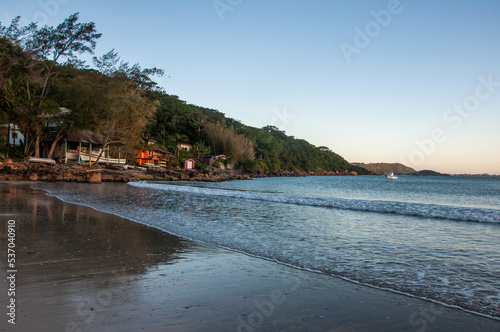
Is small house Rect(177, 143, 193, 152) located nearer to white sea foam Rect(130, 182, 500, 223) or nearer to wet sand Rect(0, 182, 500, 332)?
white sea foam Rect(130, 182, 500, 223)

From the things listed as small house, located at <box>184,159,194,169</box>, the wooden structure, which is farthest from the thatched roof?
small house, located at <box>184,159,194,169</box>

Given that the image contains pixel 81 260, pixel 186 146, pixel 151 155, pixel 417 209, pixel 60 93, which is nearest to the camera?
pixel 81 260

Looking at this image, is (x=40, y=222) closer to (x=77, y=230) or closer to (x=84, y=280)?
(x=77, y=230)

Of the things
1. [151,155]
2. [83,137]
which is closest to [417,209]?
[83,137]

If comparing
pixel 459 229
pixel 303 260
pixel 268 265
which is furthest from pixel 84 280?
pixel 459 229

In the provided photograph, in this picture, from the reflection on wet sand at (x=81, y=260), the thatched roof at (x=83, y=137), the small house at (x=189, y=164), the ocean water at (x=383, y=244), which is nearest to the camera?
the reflection on wet sand at (x=81, y=260)

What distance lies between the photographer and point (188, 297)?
388 centimetres

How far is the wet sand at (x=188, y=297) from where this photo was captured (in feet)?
10.5

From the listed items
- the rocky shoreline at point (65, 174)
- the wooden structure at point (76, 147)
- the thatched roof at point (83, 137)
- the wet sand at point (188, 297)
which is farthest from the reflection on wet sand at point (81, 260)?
the wooden structure at point (76, 147)

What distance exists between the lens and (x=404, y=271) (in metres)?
5.44

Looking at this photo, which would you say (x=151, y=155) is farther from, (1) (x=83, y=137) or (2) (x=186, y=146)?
(2) (x=186, y=146)

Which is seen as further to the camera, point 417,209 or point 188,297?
point 417,209

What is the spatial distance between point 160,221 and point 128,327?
299 inches

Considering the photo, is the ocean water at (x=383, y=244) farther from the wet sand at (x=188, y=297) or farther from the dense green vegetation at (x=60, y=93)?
the dense green vegetation at (x=60, y=93)
